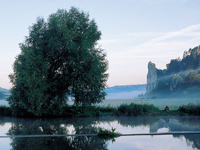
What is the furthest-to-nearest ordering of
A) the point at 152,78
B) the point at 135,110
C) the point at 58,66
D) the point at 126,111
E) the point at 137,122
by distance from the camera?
the point at 152,78, the point at 58,66, the point at 126,111, the point at 135,110, the point at 137,122

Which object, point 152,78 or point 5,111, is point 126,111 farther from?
point 152,78

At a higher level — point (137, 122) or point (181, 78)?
point (181, 78)

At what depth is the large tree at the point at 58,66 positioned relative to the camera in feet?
79.2

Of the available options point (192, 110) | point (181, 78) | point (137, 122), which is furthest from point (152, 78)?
point (137, 122)

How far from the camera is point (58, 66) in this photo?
86.0ft

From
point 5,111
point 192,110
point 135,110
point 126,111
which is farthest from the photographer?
point 5,111

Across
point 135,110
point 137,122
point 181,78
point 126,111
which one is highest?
point 181,78

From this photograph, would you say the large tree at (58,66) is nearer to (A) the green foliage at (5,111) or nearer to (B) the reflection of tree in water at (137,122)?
(A) the green foliage at (5,111)

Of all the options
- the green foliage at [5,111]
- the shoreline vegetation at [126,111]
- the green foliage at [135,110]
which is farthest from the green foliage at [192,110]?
the green foliage at [5,111]

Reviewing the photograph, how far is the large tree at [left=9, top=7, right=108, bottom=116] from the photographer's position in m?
24.1

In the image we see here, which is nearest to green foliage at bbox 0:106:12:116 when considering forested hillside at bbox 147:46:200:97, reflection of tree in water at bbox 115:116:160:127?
reflection of tree in water at bbox 115:116:160:127

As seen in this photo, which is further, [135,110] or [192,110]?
[135,110]

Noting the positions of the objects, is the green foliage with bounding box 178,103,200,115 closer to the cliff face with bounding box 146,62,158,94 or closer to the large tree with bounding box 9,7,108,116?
the large tree with bounding box 9,7,108,116

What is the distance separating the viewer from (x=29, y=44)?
26.7 metres
